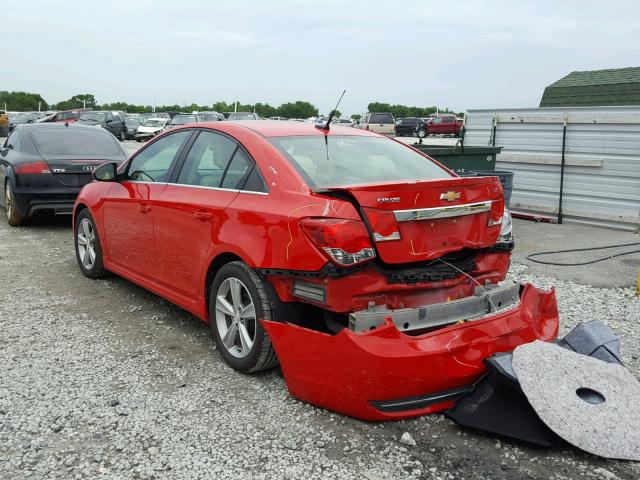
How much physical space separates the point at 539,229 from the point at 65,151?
24.0 ft

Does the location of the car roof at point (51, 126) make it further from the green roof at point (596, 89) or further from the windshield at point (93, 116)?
the windshield at point (93, 116)

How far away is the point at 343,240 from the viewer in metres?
3.31

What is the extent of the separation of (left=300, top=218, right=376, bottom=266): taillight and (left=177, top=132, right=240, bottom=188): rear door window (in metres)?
1.24

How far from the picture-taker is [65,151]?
9.24 m

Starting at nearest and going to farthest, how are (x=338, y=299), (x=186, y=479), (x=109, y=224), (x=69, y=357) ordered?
(x=186, y=479) → (x=338, y=299) → (x=69, y=357) → (x=109, y=224)

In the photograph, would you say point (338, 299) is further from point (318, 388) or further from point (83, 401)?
point (83, 401)

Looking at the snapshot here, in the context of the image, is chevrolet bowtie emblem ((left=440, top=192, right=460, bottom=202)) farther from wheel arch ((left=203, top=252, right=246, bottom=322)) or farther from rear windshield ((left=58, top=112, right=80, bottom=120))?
rear windshield ((left=58, top=112, right=80, bottom=120))

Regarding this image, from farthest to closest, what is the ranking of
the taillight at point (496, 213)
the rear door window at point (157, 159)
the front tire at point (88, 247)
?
the front tire at point (88, 247)
the rear door window at point (157, 159)
the taillight at point (496, 213)

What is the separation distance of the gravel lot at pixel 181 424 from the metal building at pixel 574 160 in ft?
17.5

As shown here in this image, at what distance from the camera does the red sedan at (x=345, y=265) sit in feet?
10.8

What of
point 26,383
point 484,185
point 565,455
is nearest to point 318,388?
point 565,455

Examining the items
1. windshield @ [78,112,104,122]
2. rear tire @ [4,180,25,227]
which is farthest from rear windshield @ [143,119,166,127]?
rear tire @ [4,180,25,227]

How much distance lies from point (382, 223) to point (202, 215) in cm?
144

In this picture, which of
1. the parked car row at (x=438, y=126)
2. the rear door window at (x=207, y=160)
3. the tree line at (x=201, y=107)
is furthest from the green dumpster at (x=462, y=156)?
the tree line at (x=201, y=107)
